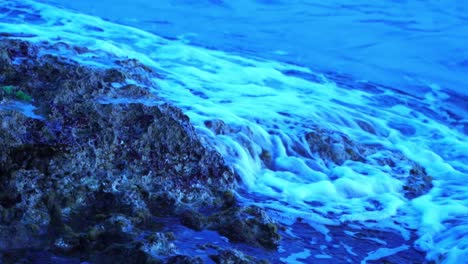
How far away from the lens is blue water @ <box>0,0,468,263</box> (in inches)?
165

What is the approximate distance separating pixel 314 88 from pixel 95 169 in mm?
4241

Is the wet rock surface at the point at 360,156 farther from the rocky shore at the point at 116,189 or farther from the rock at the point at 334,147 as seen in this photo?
the rocky shore at the point at 116,189

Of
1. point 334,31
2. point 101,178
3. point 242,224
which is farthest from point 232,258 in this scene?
point 334,31

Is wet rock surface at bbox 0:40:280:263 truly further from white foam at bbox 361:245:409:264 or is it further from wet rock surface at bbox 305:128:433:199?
wet rock surface at bbox 305:128:433:199

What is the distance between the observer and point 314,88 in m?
7.55

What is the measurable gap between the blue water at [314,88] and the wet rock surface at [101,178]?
14.8 inches

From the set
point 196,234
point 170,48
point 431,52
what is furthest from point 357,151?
point 431,52

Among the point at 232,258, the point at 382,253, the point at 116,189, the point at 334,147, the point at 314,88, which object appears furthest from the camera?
the point at 314,88

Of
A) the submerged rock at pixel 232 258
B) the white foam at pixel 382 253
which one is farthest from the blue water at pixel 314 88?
the submerged rock at pixel 232 258

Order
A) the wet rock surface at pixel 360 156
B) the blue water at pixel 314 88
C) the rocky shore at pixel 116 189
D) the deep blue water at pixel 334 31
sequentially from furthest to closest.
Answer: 1. the deep blue water at pixel 334 31
2. the wet rock surface at pixel 360 156
3. the blue water at pixel 314 88
4. the rocky shore at pixel 116 189

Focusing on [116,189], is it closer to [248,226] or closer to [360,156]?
[248,226]

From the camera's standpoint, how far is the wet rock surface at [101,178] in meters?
3.18

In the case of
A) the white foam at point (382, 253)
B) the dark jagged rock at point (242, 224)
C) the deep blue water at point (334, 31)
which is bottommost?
the white foam at point (382, 253)

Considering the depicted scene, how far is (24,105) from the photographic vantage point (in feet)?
13.6
